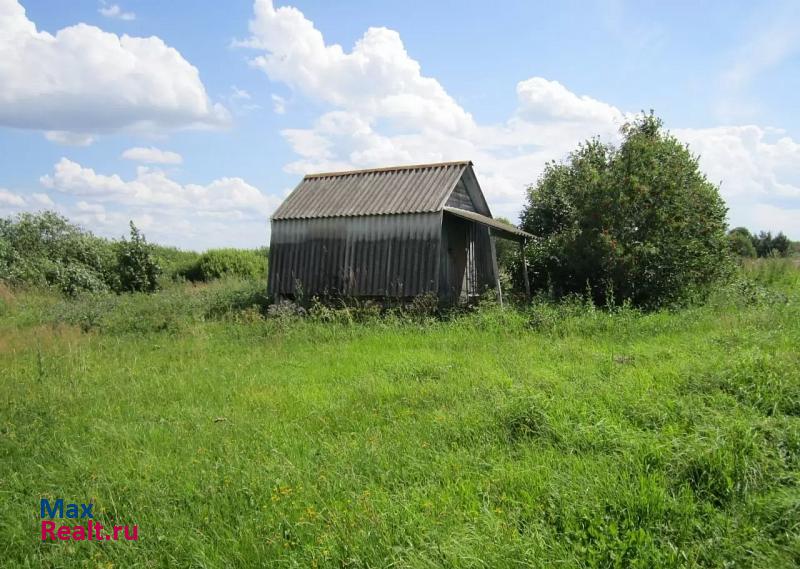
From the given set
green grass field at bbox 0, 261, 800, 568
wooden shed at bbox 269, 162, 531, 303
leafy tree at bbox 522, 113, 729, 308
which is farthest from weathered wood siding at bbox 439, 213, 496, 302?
green grass field at bbox 0, 261, 800, 568

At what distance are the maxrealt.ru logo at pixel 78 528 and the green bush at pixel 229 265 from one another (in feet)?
63.9

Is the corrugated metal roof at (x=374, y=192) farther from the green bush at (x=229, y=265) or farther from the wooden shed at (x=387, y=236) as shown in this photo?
the green bush at (x=229, y=265)

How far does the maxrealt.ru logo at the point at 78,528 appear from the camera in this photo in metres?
3.95

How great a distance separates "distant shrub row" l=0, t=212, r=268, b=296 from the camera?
20891 mm

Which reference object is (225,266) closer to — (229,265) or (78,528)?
(229,265)

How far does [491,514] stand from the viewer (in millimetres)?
3621

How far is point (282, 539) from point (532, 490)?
6.06 feet

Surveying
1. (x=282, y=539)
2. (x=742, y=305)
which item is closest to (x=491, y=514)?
(x=282, y=539)

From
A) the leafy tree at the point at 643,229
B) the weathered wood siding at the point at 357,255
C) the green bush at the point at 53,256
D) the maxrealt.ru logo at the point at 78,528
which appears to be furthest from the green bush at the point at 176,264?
the maxrealt.ru logo at the point at 78,528

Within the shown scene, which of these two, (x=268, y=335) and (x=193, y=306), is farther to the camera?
(x=193, y=306)

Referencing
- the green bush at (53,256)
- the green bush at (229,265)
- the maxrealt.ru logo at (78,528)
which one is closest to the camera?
the maxrealt.ru logo at (78,528)

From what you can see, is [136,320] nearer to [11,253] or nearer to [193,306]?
[193,306]

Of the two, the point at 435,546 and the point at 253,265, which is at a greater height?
the point at 253,265

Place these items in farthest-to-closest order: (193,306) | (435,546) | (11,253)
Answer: (11,253)
(193,306)
(435,546)
